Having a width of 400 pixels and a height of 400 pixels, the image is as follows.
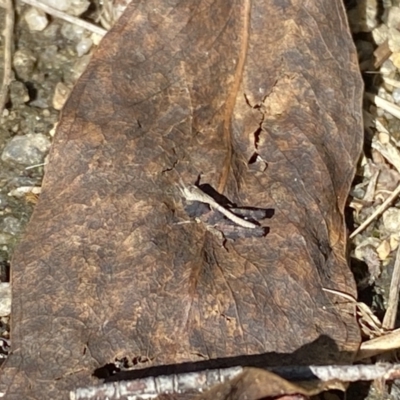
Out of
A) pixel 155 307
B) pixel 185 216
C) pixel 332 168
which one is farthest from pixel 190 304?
pixel 332 168

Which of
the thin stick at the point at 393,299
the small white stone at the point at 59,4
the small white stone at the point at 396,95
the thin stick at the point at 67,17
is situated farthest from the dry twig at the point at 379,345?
the small white stone at the point at 59,4

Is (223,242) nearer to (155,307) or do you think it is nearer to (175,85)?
(155,307)

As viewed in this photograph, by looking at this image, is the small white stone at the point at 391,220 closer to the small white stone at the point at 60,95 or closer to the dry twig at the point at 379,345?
the dry twig at the point at 379,345

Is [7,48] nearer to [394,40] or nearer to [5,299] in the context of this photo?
[5,299]

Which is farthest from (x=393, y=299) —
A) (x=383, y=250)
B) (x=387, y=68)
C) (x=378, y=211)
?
(x=387, y=68)

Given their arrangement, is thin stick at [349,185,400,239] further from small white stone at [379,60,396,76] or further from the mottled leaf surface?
small white stone at [379,60,396,76]
